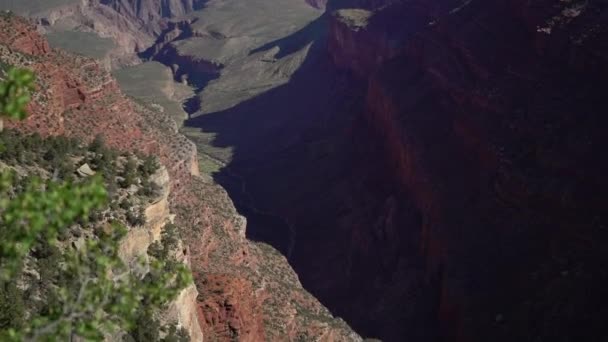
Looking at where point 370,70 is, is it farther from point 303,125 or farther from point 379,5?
point 379,5

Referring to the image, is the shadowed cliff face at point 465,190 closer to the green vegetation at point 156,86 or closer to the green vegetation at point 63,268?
the green vegetation at point 63,268

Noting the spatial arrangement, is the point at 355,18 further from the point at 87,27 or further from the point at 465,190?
the point at 87,27

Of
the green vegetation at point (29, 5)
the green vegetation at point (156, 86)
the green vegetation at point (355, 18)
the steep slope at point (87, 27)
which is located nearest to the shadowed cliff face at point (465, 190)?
the green vegetation at point (355, 18)

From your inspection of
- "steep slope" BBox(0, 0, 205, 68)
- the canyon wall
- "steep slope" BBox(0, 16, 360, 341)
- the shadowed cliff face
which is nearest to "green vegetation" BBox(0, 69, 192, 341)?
"steep slope" BBox(0, 16, 360, 341)

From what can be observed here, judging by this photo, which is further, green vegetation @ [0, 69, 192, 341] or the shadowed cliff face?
the shadowed cliff face

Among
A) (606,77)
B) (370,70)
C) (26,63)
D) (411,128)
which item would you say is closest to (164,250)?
(26,63)

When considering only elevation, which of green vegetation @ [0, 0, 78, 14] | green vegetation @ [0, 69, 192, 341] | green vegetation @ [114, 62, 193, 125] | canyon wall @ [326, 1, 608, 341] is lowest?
green vegetation @ [114, 62, 193, 125]

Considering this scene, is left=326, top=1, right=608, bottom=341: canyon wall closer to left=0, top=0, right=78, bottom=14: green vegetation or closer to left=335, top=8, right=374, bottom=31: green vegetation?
left=335, top=8, right=374, bottom=31: green vegetation
